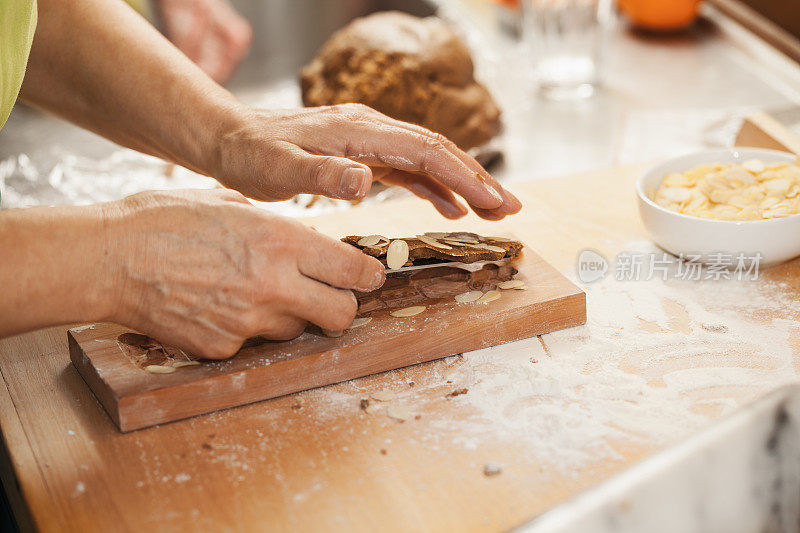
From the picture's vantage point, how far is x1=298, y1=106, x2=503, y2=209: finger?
3.46 ft

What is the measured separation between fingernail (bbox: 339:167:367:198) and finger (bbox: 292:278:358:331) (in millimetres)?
113

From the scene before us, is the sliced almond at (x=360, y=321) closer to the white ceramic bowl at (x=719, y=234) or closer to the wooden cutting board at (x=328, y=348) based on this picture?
the wooden cutting board at (x=328, y=348)

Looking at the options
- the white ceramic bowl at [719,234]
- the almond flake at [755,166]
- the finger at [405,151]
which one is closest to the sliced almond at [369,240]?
the finger at [405,151]

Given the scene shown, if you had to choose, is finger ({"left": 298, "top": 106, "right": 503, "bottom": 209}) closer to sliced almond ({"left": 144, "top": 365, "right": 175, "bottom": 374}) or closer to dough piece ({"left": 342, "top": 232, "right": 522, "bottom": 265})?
dough piece ({"left": 342, "top": 232, "right": 522, "bottom": 265})

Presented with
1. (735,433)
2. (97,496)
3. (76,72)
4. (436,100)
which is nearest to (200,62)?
(436,100)

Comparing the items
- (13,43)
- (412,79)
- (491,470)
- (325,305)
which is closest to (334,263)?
(325,305)

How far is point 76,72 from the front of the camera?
46.8 inches

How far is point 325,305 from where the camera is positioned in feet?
2.94

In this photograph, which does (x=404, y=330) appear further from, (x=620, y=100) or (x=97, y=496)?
(x=620, y=100)

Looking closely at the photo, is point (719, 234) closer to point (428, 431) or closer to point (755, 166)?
point (755, 166)

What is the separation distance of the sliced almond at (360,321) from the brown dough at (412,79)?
0.68 metres

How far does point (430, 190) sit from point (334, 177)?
0.24 metres

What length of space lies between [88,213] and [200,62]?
3.86ft

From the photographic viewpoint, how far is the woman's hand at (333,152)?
1.05 m
